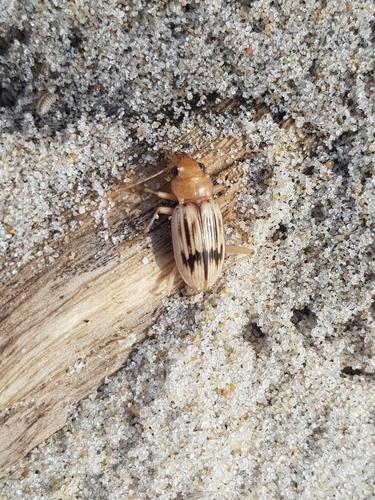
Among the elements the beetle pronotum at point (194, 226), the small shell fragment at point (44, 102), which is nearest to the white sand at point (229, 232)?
the small shell fragment at point (44, 102)

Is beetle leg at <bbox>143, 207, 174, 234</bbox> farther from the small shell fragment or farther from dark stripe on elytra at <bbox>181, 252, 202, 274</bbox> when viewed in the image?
the small shell fragment

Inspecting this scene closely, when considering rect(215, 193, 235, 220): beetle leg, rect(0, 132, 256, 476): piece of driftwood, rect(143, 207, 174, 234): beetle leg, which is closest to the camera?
rect(0, 132, 256, 476): piece of driftwood

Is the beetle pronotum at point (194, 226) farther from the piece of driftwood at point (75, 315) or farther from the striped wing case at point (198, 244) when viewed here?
the piece of driftwood at point (75, 315)

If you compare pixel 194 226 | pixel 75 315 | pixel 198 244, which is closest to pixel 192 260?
pixel 198 244

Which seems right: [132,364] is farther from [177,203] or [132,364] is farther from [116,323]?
[177,203]

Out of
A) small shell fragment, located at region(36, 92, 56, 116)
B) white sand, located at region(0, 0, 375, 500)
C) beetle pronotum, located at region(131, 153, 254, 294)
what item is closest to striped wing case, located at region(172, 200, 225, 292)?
beetle pronotum, located at region(131, 153, 254, 294)

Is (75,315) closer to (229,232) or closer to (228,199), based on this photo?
(229,232)

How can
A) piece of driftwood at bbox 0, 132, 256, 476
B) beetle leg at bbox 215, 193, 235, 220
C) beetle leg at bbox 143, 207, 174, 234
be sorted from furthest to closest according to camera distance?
1. beetle leg at bbox 215, 193, 235, 220
2. beetle leg at bbox 143, 207, 174, 234
3. piece of driftwood at bbox 0, 132, 256, 476
